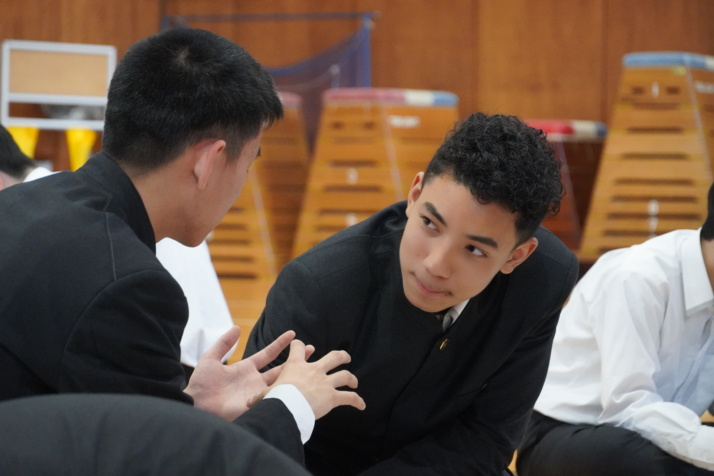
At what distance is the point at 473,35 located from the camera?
598 cm

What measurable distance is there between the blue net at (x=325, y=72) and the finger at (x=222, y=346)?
428 cm

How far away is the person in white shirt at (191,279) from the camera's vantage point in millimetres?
2609

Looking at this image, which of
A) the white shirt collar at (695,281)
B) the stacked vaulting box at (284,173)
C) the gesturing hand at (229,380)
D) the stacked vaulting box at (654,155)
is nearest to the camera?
the gesturing hand at (229,380)

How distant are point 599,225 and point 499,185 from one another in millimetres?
3501

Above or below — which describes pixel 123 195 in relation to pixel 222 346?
above

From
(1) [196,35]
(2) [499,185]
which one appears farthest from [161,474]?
(2) [499,185]

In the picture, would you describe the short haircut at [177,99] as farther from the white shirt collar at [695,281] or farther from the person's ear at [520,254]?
the white shirt collar at [695,281]

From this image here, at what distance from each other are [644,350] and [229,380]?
1191mm

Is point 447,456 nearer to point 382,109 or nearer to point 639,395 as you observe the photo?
point 639,395

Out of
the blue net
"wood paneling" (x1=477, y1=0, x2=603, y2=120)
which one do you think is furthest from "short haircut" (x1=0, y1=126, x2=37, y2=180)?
"wood paneling" (x1=477, y1=0, x2=603, y2=120)

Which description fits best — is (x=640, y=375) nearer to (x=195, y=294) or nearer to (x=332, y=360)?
(x=332, y=360)

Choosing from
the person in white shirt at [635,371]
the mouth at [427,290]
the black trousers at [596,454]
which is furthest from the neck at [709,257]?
the mouth at [427,290]

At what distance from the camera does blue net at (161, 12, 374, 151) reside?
592 cm

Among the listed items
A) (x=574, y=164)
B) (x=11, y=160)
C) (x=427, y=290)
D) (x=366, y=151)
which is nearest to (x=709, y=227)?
(x=427, y=290)
